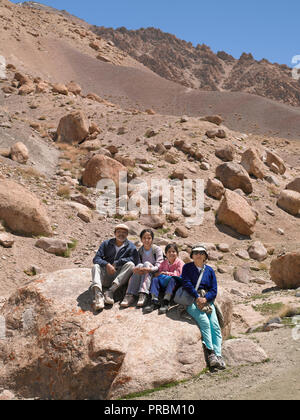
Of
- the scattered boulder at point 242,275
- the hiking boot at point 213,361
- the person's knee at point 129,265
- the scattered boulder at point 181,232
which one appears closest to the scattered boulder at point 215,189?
the scattered boulder at point 181,232

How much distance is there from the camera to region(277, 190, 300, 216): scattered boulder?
18.7 metres

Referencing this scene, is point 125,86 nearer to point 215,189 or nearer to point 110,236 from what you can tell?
point 215,189

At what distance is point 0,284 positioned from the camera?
882 centimetres

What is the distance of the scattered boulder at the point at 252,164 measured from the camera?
2133 centimetres

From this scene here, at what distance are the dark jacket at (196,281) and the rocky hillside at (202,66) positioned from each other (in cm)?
10019

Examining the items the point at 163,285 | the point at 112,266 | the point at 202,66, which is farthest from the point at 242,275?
the point at 202,66

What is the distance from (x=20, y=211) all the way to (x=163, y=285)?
671 cm

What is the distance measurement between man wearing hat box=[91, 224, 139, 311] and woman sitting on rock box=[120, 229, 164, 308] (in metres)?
0.15

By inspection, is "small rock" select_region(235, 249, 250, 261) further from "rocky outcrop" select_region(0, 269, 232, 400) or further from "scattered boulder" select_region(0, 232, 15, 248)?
"rocky outcrop" select_region(0, 269, 232, 400)

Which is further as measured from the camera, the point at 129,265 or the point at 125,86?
the point at 125,86

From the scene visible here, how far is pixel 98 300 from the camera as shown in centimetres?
548

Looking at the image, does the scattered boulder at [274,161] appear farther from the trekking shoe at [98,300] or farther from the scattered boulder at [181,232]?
the trekking shoe at [98,300]

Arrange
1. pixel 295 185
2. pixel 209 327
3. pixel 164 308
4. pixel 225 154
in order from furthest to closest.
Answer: pixel 225 154
pixel 295 185
pixel 164 308
pixel 209 327
